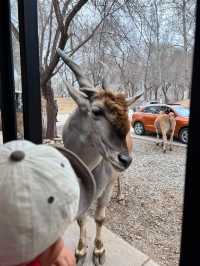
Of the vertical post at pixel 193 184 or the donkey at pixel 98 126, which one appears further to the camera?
the donkey at pixel 98 126

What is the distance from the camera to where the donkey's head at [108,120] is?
2.78ft

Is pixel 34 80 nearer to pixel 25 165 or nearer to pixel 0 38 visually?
pixel 0 38

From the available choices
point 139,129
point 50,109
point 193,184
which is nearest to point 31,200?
point 193,184

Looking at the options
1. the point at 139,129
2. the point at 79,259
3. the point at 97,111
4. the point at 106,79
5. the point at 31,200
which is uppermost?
the point at 106,79

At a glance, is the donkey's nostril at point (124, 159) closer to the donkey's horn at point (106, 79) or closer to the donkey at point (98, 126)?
the donkey at point (98, 126)

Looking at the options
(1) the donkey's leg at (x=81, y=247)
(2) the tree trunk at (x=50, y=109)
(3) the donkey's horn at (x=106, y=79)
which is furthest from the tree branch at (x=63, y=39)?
(1) the donkey's leg at (x=81, y=247)

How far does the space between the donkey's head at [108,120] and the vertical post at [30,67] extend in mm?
285

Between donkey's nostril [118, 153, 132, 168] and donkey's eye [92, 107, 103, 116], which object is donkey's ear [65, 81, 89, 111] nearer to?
donkey's eye [92, 107, 103, 116]

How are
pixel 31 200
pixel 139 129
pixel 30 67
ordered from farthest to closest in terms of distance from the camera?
pixel 139 129 → pixel 30 67 → pixel 31 200

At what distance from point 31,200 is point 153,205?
154 cm

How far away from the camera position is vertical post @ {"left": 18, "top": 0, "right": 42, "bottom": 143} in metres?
1.06

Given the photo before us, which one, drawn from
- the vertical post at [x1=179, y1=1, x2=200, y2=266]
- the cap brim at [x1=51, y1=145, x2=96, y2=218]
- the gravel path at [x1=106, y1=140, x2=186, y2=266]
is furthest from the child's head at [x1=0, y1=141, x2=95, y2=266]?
the gravel path at [x1=106, y1=140, x2=186, y2=266]

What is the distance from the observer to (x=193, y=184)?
615 mm

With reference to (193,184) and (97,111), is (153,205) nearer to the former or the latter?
(97,111)
